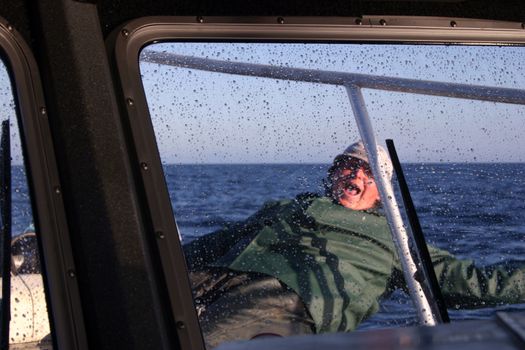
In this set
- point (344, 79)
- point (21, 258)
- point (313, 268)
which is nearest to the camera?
point (21, 258)

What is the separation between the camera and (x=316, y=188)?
2047mm

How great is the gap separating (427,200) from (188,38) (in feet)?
1.86

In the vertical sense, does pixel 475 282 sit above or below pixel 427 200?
below

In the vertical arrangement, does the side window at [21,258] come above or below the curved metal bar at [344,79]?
below

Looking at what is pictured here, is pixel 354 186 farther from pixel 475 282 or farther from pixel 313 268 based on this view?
pixel 475 282

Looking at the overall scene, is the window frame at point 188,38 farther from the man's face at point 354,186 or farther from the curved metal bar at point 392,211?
the man's face at point 354,186

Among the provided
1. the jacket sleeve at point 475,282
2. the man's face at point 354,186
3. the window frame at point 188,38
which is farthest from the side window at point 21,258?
the jacket sleeve at point 475,282

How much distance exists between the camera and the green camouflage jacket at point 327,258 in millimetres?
1977

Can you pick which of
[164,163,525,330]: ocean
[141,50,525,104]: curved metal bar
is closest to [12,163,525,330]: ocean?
[164,163,525,330]: ocean

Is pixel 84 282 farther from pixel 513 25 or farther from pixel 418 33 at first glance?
pixel 513 25

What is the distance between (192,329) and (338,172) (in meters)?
0.42

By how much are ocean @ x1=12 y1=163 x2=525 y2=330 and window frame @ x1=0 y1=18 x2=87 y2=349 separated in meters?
0.03

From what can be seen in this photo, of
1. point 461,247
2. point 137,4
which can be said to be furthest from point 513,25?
point 137,4

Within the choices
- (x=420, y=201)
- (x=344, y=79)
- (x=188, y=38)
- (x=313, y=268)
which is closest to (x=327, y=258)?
(x=313, y=268)
